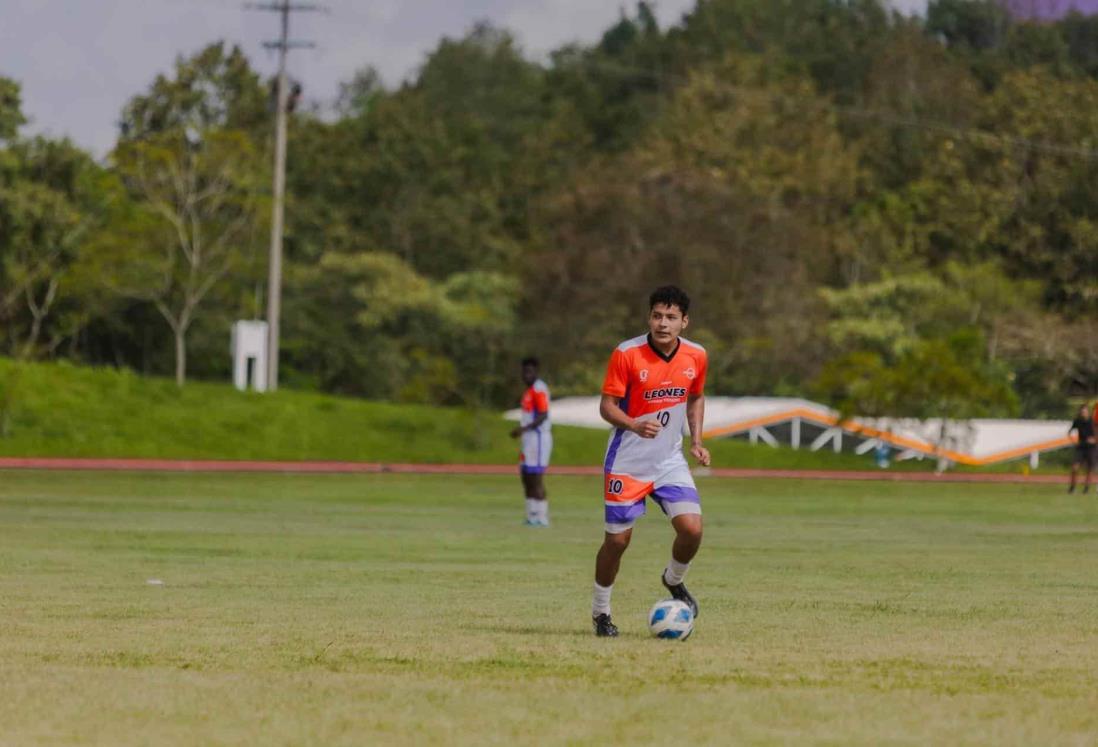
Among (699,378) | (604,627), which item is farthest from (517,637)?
(699,378)

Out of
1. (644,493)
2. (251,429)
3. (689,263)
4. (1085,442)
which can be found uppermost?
(689,263)

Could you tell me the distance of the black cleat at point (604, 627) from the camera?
12.4m

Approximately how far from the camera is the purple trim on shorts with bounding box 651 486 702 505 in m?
12.3

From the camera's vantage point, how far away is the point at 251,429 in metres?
59.2

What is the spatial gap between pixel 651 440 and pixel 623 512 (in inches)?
18.6

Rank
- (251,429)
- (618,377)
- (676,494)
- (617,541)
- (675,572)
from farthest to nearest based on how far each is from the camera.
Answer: (251,429)
(675,572)
(617,541)
(676,494)
(618,377)

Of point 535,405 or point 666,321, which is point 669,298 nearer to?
point 666,321

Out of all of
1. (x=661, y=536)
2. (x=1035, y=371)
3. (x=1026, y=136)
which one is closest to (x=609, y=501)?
(x=661, y=536)

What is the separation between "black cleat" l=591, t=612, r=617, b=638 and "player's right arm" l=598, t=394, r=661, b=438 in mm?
1218

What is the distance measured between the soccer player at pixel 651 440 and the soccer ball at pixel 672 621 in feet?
0.53

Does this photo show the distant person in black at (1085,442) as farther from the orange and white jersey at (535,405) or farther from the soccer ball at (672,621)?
the soccer ball at (672,621)

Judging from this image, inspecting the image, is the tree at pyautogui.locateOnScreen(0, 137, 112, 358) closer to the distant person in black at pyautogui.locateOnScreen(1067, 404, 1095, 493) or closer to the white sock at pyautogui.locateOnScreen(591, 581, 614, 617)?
the distant person in black at pyautogui.locateOnScreen(1067, 404, 1095, 493)

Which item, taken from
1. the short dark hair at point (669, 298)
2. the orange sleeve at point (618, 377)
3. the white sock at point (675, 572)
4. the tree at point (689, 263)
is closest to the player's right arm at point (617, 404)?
the orange sleeve at point (618, 377)

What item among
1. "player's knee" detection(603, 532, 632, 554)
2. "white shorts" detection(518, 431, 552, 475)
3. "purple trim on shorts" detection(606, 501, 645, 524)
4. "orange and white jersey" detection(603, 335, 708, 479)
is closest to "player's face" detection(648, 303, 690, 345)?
"orange and white jersey" detection(603, 335, 708, 479)
